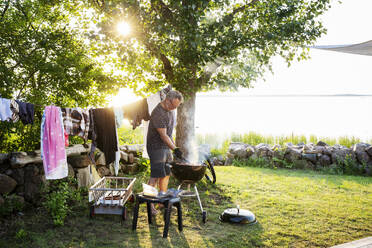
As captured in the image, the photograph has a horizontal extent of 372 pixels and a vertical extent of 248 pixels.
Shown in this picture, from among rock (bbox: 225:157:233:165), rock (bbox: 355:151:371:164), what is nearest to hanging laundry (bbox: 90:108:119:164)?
rock (bbox: 225:157:233:165)

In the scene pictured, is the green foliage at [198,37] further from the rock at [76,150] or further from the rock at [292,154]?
the rock at [292,154]

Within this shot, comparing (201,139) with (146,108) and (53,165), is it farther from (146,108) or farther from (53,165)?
(53,165)

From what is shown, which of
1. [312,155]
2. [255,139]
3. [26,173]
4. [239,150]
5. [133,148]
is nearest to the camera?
[26,173]

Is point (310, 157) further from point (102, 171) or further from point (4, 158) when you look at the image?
point (4, 158)

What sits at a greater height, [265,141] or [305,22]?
[305,22]

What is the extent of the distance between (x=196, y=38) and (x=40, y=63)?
7.57 ft

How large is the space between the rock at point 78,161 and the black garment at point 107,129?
3.18 ft

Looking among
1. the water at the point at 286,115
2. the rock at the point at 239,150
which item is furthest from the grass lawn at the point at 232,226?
the water at the point at 286,115

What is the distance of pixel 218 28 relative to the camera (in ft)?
15.8

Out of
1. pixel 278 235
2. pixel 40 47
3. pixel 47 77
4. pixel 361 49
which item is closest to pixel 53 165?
pixel 47 77

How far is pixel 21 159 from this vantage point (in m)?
4.13

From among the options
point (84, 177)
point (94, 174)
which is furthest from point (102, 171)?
point (84, 177)

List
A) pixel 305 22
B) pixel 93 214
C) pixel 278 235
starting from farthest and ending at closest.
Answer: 1. pixel 305 22
2. pixel 93 214
3. pixel 278 235

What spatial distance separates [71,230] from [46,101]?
2.04 m
